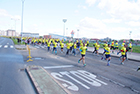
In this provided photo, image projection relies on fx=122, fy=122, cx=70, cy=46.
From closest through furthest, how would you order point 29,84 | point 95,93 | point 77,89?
point 95,93, point 77,89, point 29,84

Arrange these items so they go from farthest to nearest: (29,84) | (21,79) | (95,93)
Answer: (21,79) → (29,84) → (95,93)

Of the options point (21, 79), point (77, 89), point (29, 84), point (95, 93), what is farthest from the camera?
point (21, 79)

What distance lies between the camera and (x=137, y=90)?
5.56 meters

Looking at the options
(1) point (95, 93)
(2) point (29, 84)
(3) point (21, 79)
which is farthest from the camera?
(3) point (21, 79)

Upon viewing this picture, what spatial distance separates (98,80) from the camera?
664 cm

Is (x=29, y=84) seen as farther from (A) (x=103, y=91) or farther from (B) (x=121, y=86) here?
(B) (x=121, y=86)

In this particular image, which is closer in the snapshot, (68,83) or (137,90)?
(137,90)

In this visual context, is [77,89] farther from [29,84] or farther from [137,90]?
[137,90]

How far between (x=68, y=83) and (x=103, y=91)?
1.74m

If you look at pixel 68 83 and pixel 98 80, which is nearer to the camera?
pixel 68 83

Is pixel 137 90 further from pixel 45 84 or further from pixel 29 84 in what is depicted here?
pixel 29 84

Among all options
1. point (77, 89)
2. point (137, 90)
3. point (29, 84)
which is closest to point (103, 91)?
point (77, 89)

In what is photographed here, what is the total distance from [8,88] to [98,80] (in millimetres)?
4442

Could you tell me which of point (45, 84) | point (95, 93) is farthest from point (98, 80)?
point (45, 84)
